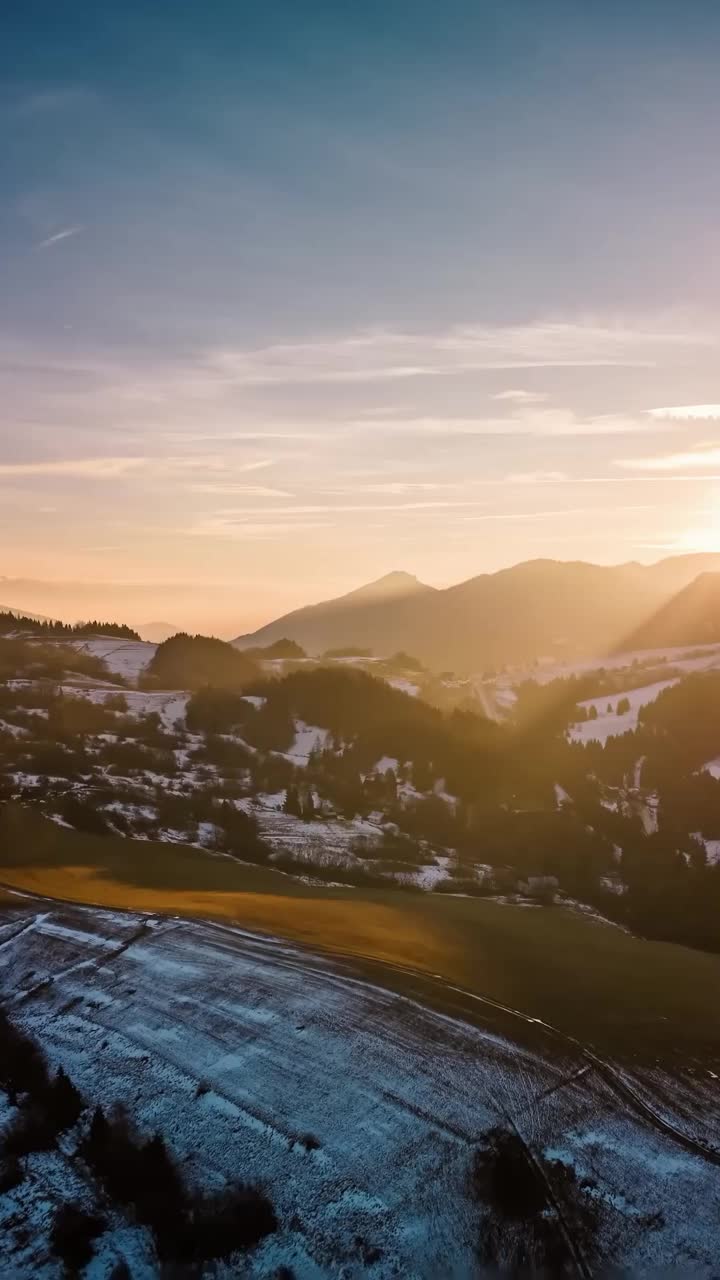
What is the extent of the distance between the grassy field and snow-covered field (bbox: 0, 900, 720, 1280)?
219 centimetres

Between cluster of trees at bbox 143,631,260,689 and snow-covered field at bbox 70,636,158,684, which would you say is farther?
snow-covered field at bbox 70,636,158,684

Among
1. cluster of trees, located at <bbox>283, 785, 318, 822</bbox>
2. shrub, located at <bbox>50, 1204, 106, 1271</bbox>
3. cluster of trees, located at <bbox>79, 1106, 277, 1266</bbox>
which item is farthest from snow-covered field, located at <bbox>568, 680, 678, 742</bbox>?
shrub, located at <bbox>50, 1204, 106, 1271</bbox>

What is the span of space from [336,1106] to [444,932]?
14614 mm

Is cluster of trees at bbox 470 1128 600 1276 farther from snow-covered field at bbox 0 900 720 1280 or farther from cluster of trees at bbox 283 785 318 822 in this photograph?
cluster of trees at bbox 283 785 318 822

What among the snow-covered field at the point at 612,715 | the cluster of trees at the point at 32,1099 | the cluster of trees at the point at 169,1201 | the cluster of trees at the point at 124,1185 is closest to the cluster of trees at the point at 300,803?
the cluster of trees at the point at 32,1099

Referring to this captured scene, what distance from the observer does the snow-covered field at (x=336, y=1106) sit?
20.0 m

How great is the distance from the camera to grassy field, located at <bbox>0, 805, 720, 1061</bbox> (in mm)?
30078

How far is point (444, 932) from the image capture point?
38.3m

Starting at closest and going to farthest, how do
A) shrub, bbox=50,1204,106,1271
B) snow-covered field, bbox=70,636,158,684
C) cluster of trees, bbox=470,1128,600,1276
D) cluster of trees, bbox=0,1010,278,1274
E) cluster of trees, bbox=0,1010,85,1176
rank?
cluster of trees, bbox=470,1128,600,1276 < shrub, bbox=50,1204,106,1271 < cluster of trees, bbox=0,1010,278,1274 < cluster of trees, bbox=0,1010,85,1176 < snow-covered field, bbox=70,636,158,684

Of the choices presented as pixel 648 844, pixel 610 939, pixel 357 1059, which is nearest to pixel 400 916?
pixel 610 939

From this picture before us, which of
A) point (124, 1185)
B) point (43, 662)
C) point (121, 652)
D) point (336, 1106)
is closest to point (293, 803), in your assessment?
point (336, 1106)

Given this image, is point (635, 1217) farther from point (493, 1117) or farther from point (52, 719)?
point (52, 719)

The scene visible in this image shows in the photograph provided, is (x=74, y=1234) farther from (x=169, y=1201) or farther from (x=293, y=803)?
(x=293, y=803)

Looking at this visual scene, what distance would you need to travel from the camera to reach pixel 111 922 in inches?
1427
